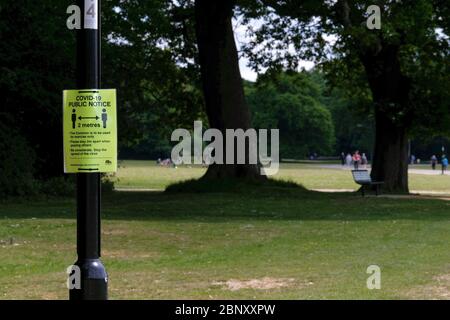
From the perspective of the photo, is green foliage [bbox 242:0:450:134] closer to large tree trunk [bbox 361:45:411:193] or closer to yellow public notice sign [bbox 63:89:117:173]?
large tree trunk [bbox 361:45:411:193]

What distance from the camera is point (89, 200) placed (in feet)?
23.2

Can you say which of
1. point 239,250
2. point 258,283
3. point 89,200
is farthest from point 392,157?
point 89,200

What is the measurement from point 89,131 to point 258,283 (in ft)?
14.3

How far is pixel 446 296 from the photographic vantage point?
372 inches

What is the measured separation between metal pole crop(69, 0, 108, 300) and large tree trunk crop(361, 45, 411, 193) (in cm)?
2509

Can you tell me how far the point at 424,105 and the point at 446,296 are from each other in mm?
23285

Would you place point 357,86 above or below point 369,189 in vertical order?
above

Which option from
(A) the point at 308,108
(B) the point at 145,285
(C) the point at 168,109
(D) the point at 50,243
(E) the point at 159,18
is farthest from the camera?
(A) the point at 308,108

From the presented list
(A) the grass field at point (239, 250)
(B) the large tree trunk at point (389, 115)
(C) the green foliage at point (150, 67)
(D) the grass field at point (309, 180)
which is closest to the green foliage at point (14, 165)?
(A) the grass field at point (239, 250)

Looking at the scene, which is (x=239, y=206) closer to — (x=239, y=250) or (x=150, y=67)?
(x=239, y=250)

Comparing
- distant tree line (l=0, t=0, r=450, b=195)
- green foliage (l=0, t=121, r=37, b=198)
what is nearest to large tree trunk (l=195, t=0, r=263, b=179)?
distant tree line (l=0, t=0, r=450, b=195)

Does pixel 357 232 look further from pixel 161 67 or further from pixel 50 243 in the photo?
pixel 161 67

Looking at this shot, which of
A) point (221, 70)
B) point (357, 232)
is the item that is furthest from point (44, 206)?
point (357, 232)
